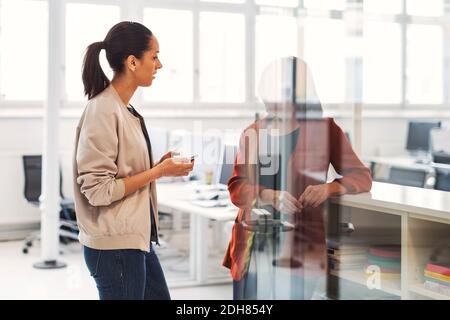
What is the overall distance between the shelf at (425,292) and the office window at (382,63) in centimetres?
72

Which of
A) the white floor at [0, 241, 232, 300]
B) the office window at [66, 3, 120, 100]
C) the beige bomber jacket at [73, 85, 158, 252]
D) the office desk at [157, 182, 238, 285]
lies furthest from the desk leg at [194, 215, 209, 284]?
the beige bomber jacket at [73, 85, 158, 252]

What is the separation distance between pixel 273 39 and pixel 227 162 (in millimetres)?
385

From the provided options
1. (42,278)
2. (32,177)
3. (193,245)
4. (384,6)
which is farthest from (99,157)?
(32,177)

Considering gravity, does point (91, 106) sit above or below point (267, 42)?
below

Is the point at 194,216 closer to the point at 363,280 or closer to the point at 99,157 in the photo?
the point at 363,280

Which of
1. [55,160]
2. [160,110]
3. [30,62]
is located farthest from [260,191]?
[55,160]

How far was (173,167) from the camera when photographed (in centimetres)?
183

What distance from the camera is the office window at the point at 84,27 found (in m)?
1.96

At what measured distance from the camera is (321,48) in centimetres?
198

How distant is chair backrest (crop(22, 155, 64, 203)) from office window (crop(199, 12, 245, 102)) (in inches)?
103

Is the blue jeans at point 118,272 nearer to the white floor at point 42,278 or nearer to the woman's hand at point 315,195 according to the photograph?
the woman's hand at point 315,195

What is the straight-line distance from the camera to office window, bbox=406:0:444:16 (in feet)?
7.83

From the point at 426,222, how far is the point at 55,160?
2491 mm
